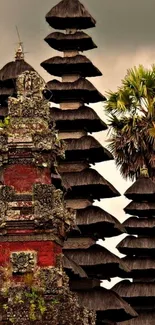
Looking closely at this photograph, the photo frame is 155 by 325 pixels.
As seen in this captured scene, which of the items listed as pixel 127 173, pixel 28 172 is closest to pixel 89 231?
pixel 127 173

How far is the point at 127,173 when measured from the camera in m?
59.2

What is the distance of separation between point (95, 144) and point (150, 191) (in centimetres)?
321

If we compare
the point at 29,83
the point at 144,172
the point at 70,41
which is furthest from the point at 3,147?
the point at 144,172

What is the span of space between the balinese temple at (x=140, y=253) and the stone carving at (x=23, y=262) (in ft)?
75.4

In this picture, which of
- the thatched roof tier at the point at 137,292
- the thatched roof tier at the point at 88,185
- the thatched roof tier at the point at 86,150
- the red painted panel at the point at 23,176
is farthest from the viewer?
the thatched roof tier at the point at 137,292

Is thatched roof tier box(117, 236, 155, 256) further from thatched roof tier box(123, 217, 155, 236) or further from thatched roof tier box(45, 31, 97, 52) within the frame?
thatched roof tier box(45, 31, 97, 52)

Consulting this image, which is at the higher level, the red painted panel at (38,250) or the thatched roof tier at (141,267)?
the red painted panel at (38,250)

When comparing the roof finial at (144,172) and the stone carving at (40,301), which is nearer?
the stone carving at (40,301)

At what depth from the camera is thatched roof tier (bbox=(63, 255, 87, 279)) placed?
45.5 meters

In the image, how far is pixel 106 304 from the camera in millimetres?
47938

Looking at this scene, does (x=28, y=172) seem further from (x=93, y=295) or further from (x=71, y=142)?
(x=71, y=142)

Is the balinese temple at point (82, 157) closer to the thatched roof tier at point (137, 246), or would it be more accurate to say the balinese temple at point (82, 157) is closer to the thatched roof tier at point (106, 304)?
the thatched roof tier at point (106, 304)

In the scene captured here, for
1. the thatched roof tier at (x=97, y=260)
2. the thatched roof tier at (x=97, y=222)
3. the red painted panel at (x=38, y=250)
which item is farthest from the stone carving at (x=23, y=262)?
the thatched roof tier at (x=97, y=222)

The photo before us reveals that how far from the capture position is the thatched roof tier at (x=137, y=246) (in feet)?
174
